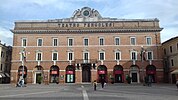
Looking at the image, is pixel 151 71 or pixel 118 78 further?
pixel 118 78

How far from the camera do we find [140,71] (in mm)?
52844

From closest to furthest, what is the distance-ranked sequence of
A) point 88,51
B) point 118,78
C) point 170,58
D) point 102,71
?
1. point 170,58
2. point 118,78
3. point 102,71
4. point 88,51

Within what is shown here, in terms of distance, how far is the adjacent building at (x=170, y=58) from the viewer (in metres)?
50.2

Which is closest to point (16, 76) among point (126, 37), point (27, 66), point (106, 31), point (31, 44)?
point (27, 66)

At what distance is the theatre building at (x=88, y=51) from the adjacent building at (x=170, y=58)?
2328 millimetres

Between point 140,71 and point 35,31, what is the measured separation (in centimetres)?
2668

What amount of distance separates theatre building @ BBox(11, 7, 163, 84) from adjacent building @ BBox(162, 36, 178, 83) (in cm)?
233

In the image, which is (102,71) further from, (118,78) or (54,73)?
(54,73)

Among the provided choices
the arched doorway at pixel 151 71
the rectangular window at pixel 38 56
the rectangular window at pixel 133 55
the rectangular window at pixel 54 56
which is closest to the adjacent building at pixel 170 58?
the arched doorway at pixel 151 71

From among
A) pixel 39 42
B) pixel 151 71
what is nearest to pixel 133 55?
pixel 151 71

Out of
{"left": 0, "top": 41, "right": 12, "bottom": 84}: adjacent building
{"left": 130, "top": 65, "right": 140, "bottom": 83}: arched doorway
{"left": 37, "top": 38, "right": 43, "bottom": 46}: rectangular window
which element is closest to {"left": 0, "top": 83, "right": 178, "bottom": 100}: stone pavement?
{"left": 130, "top": 65, "right": 140, "bottom": 83}: arched doorway

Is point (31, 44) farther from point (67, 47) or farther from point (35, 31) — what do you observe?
point (67, 47)

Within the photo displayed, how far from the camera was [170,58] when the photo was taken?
5300cm

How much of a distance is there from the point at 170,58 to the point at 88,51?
1914 centimetres
